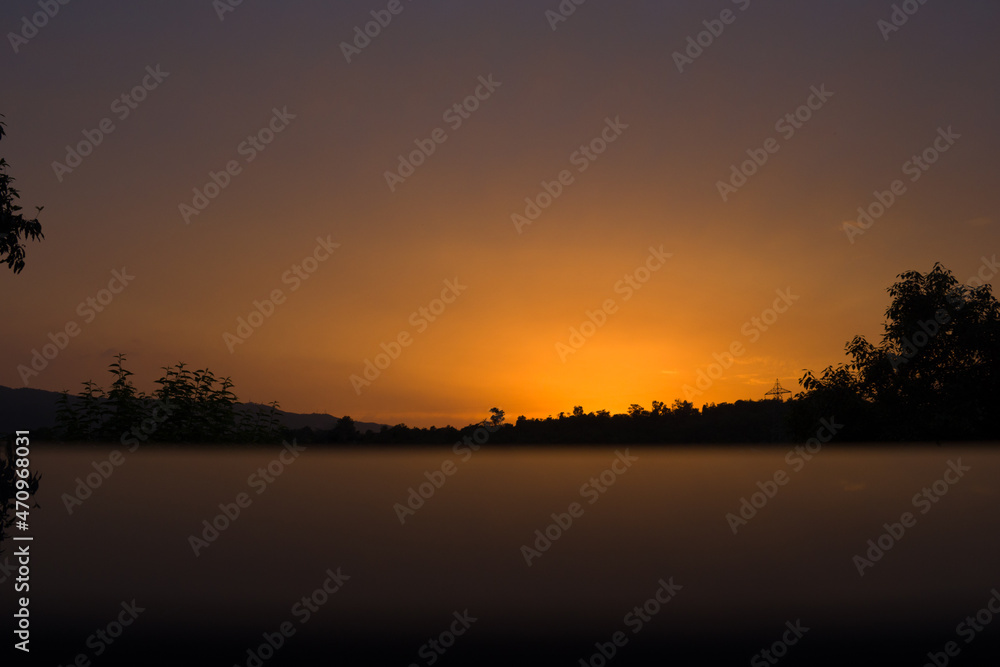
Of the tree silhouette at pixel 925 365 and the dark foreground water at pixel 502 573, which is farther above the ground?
the tree silhouette at pixel 925 365

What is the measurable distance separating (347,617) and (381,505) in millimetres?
14064

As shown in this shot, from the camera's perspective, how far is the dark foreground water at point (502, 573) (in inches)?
419

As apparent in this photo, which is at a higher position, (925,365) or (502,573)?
(925,365)

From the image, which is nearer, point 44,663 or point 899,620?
point 44,663

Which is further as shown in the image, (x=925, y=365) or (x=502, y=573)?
(x=925, y=365)

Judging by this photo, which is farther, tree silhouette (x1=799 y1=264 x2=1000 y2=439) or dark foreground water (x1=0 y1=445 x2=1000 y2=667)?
tree silhouette (x1=799 y1=264 x2=1000 y2=439)

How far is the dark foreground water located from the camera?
1064 cm

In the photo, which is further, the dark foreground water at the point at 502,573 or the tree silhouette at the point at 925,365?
the tree silhouette at the point at 925,365

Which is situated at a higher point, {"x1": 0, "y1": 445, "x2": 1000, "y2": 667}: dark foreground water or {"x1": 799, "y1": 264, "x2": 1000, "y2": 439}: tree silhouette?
{"x1": 799, "y1": 264, "x2": 1000, "y2": 439}: tree silhouette

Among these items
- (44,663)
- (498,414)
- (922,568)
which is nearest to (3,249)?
(44,663)

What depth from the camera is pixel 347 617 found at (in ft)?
40.2

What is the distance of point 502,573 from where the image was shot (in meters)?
16.0

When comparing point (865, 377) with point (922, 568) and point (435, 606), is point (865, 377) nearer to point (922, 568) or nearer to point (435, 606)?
point (922, 568)

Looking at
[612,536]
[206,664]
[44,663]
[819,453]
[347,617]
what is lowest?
[44,663]
